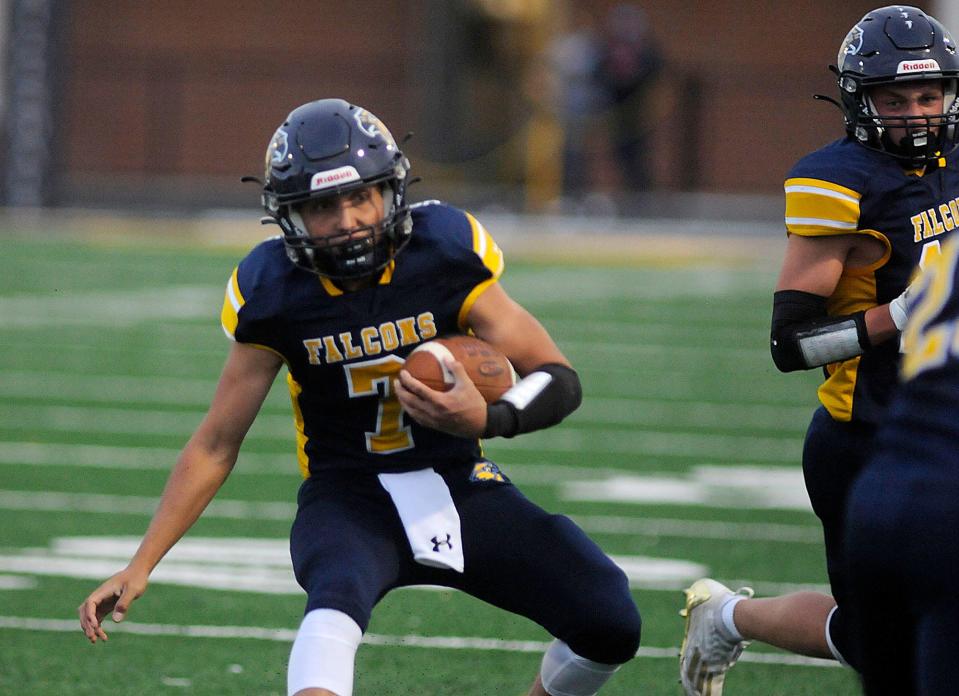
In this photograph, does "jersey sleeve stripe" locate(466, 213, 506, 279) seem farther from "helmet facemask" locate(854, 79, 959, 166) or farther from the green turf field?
the green turf field

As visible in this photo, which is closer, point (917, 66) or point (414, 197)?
point (917, 66)

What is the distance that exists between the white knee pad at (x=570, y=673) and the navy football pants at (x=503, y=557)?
0.11 ft

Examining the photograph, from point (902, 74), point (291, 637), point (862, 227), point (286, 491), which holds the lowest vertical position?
point (286, 491)

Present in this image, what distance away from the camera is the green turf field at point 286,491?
504 cm

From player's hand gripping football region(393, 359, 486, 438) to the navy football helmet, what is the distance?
0.37 m

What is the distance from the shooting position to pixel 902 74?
4.21 meters

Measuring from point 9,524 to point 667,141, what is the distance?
55.9 ft

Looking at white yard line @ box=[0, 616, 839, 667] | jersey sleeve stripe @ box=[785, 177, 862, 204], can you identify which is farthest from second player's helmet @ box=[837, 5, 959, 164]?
white yard line @ box=[0, 616, 839, 667]

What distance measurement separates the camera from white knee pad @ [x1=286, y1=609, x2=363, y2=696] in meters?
3.53

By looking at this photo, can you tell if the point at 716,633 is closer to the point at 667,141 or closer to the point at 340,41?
the point at 667,141

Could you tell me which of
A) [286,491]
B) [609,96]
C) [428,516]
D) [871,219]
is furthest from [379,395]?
[609,96]

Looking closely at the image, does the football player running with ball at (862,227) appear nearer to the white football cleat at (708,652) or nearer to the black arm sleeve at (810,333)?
the black arm sleeve at (810,333)

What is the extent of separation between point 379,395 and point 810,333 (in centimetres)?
99

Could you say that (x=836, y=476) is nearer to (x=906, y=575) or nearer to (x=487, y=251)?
(x=487, y=251)
